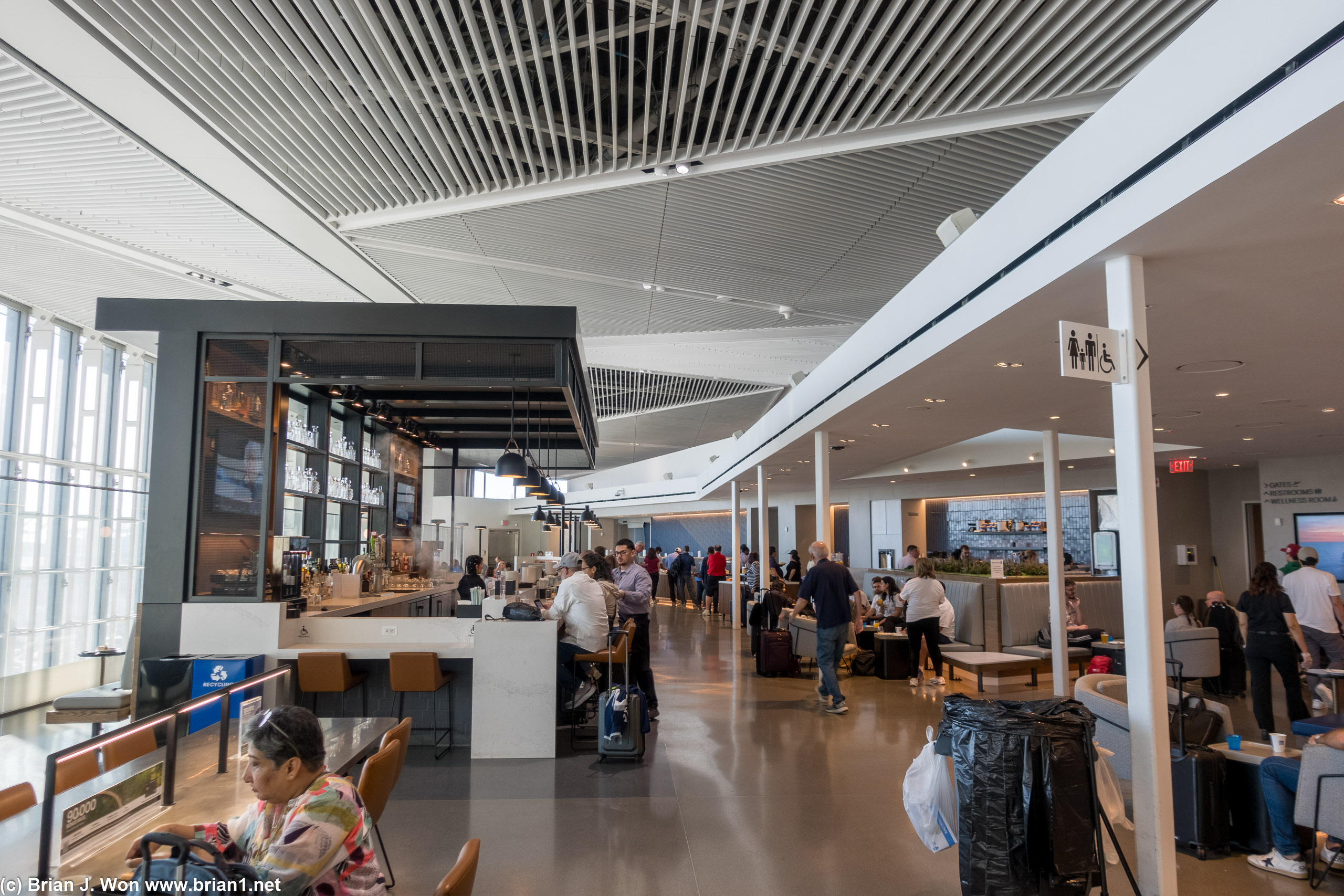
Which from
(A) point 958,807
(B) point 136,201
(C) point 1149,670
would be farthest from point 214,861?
(B) point 136,201

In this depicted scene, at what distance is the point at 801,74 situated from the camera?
548 cm

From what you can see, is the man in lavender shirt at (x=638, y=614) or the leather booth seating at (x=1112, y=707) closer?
the leather booth seating at (x=1112, y=707)

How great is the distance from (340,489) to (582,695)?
424 cm

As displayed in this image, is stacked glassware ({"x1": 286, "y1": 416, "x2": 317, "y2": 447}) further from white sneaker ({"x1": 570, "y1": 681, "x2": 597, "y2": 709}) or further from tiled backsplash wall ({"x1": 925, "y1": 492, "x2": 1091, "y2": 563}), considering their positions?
tiled backsplash wall ({"x1": 925, "y1": 492, "x2": 1091, "y2": 563})

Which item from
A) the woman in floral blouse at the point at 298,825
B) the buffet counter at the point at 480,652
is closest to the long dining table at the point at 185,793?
the woman in floral blouse at the point at 298,825

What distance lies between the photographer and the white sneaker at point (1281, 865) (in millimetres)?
3918

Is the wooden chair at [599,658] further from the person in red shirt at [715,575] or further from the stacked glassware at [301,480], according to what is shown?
the person in red shirt at [715,575]

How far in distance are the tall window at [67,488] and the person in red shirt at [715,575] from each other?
10.7 meters

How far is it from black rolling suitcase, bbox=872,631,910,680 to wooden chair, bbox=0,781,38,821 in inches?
347

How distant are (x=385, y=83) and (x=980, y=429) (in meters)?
7.31

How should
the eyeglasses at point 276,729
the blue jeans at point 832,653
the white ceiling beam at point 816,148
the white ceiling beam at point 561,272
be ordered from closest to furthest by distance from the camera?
the eyeglasses at point 276,729
the white ceiling beam at point 816,148
the blue jeans at point 832,653
the white ceiling beam at point 561,272

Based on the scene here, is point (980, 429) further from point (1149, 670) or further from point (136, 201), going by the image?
point (136, 201)

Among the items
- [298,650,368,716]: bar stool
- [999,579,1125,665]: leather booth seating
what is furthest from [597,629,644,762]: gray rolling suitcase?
[999,579,1125,665]: leather booth seating

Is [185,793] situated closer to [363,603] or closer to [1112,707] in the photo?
[1112,707]
